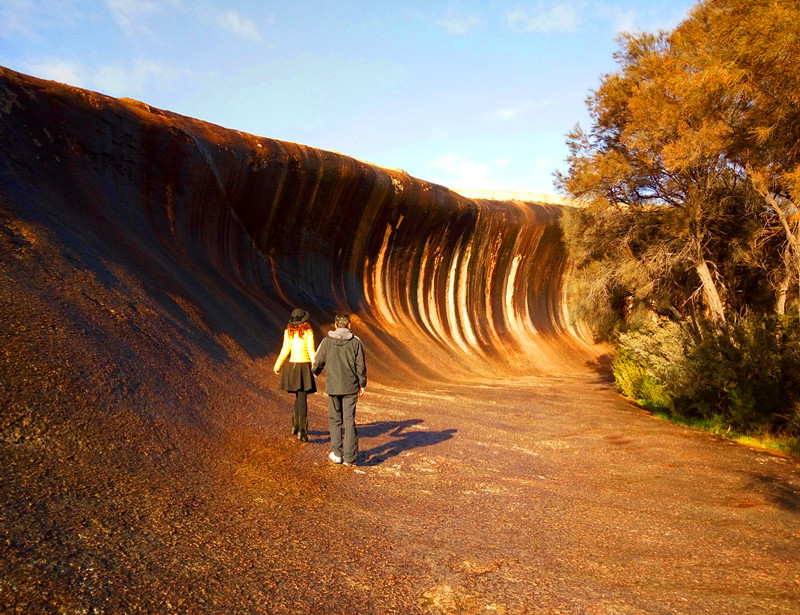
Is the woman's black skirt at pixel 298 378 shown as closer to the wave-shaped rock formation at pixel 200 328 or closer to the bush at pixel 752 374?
the wave-shaped rock formation at pixel 200 328

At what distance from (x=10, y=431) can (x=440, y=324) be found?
72.3 feet

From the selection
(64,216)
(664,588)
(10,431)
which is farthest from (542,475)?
(64,216)

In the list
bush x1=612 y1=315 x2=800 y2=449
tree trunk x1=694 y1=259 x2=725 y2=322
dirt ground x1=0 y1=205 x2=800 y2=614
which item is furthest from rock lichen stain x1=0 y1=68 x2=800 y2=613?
tree trunk x1=694 y1=259 x2=725 y2=322

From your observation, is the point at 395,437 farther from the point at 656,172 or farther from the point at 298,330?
the point at 656,172

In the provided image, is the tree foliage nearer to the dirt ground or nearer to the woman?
the dirt ground

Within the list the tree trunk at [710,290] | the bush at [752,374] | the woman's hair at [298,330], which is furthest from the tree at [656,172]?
the woman's hair at [298,330]

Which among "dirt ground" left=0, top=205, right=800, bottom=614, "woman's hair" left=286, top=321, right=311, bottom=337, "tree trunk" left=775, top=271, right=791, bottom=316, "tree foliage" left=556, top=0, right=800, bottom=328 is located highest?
"tree foliage" left=556, top=0, right=800, bottom=328

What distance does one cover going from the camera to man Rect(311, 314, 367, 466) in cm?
727

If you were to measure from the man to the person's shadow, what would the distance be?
37 centimetres

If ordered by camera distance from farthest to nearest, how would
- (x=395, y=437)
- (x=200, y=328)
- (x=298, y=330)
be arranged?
(x=200, y=328)
(x=395, y=437)
(x=298, y=330)

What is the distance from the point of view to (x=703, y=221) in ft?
55.1

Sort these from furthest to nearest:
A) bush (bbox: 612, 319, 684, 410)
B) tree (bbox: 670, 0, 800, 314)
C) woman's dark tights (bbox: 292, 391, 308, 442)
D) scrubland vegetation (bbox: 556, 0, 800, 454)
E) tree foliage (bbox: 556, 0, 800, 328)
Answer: bush (bbox: 612, 319, 684, 410), tree foliage (bbox: 556, 0, 800, 328), scrubland vegetation (bbox: 556, 0, 800, 454), tree (bbox: 670, 0, 800, 314), woman's dark tights (bbox: 292, 391, 308, 442)

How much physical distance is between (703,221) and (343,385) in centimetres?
1269

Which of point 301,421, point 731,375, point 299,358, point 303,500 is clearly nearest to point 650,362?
point 731,375
